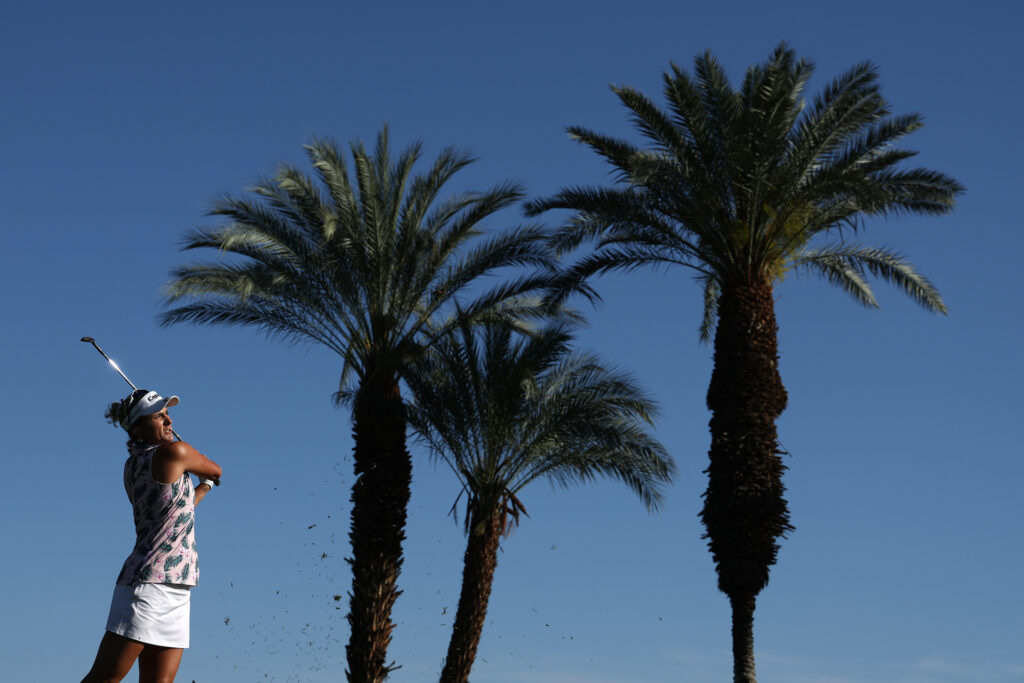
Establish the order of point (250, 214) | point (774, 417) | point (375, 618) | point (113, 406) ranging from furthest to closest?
point (250, 214)
point (375, 618)
point (774, 417)
point (113, 406)

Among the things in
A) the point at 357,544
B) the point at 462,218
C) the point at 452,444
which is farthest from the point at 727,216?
the point at 357,544

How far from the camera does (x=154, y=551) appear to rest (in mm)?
6547

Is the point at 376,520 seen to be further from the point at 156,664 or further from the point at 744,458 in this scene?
the point at 156,664

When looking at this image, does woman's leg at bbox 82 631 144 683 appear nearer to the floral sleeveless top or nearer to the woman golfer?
the woman golfer

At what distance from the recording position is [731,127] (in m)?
18.6

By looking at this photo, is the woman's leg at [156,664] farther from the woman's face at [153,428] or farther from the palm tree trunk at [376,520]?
the palm tree trunk at [376,520]

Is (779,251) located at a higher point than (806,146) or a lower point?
lower

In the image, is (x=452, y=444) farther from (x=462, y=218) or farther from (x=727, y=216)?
(x=727, y=216)

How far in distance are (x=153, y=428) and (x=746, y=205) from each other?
13.4 metres

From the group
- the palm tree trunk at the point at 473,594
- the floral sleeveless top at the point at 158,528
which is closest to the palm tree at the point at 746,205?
the palm tree trunk at the point at 473,594

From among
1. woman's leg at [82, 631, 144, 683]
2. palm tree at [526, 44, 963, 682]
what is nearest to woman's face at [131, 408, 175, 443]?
woman's leg at [82, 631, 144, 683]

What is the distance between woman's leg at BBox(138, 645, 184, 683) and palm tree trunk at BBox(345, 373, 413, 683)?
13254mm

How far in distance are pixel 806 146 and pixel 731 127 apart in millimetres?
1222

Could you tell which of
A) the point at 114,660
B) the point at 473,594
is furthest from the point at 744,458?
the point at 114,660
